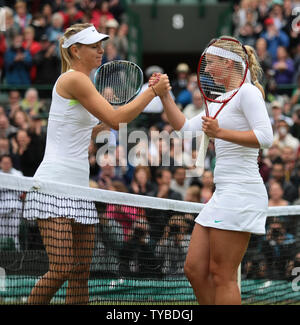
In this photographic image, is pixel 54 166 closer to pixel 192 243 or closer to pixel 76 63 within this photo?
pixel 76 63

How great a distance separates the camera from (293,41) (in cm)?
1367

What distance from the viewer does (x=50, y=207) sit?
14.8ft

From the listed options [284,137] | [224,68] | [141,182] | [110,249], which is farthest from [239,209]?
[284,137]

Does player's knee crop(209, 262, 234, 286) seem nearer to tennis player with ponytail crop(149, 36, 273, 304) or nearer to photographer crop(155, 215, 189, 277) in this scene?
tennis player with ponytail crop(149, 36, 273, 304)

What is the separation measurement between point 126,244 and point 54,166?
1.18m

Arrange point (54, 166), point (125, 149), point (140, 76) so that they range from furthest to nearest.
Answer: point (125, 149), point (140, 76), point (54, 166)

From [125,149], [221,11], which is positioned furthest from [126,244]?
[221,11]

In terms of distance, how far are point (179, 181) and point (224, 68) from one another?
5078 millimetres

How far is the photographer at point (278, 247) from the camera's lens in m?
6.35

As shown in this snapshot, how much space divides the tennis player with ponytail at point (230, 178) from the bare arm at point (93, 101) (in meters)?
0.46

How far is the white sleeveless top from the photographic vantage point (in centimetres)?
454

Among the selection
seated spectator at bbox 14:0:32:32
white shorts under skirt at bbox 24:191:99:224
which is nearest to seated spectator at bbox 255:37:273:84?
seated spectator at bbox 14:0:32:32

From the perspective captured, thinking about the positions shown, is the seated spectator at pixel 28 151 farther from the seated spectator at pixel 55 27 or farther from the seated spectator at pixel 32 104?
the seated spectator at pixel 55 27

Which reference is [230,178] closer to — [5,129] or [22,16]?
[5,129]
